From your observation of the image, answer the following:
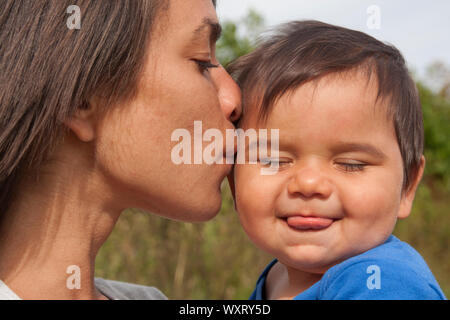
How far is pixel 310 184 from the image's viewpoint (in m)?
1.88

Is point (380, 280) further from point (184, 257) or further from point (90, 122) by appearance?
point (184, 257)

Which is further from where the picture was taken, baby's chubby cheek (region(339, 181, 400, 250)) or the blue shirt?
baby's chubby cheek (region(339, 181, 400, 250))

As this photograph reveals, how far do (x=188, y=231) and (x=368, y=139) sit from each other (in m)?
2.10

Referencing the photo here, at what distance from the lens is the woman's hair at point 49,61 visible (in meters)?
1.69

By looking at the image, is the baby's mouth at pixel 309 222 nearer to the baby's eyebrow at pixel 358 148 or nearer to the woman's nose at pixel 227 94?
→ the baby's eyebrow at pixel 358 148

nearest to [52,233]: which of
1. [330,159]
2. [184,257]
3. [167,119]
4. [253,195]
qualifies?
[167,119]

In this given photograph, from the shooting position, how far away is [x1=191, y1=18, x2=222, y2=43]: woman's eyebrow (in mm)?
1923

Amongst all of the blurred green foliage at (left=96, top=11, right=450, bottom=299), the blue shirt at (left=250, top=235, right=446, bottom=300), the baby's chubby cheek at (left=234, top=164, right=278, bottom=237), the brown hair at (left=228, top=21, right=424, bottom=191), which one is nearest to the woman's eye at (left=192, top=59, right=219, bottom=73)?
the brown hair at (left=228, top=21, right=424, bottom=191)

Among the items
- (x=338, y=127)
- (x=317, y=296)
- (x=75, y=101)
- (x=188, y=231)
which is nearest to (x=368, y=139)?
(x=338, y=127)

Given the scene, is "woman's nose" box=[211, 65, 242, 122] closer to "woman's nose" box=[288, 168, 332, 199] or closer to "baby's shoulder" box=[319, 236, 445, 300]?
"woman's nose" box=[288, 168, 332, 199]

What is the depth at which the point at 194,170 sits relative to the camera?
78.1 inches

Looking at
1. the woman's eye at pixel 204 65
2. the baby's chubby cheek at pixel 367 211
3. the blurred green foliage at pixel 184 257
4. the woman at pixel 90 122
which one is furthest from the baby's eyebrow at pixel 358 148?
the blurred green foliage at pixel 184 257

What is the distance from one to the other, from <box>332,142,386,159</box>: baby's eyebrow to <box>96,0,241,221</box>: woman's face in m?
0.40

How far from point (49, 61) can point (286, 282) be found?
121 centimetres
